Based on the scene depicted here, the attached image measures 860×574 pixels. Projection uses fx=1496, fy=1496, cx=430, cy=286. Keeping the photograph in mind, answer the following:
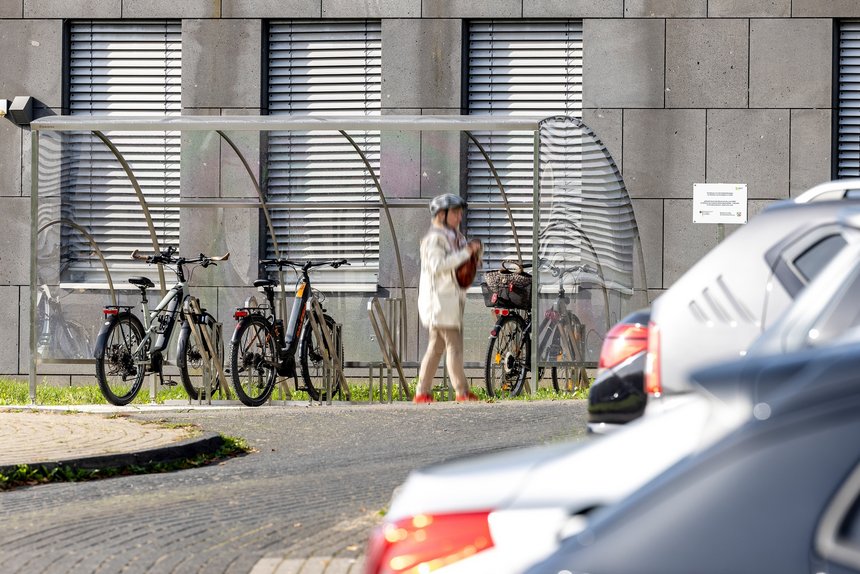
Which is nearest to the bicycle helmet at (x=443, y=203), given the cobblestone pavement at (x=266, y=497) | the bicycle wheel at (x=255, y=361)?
the cobblestone pavement at (x=266, y=497)

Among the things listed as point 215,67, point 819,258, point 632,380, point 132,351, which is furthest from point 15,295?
point 819,258

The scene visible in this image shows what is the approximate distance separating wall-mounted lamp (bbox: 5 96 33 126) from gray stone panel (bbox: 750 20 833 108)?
338 inches

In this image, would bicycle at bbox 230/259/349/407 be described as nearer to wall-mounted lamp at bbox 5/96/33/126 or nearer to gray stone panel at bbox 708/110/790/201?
wall-mounted lamp at bbox 5/96/33/126

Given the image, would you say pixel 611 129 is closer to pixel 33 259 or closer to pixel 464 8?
pixel 464 8

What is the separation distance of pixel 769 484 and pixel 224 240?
532 inches

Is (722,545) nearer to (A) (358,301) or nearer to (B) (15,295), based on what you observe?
(A) (358,301)

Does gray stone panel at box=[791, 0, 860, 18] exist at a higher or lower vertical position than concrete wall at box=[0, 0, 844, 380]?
higher

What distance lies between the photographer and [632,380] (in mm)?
6180

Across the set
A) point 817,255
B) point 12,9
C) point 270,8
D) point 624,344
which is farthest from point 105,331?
point 817,255

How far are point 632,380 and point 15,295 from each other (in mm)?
13324

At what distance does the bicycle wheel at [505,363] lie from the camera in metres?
14.1

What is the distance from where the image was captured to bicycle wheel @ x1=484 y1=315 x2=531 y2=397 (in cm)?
1407

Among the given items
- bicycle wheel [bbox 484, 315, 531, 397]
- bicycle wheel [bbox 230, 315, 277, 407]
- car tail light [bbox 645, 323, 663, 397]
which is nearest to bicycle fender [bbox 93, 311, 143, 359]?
bicycle wheel [bbox 230, 315, 277, 407]

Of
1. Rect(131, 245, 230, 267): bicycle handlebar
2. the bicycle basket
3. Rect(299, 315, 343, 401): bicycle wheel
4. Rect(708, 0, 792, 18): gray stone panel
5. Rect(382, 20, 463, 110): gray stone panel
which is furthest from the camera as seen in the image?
Rect(382, 20, 463, 110): gray stone panel
